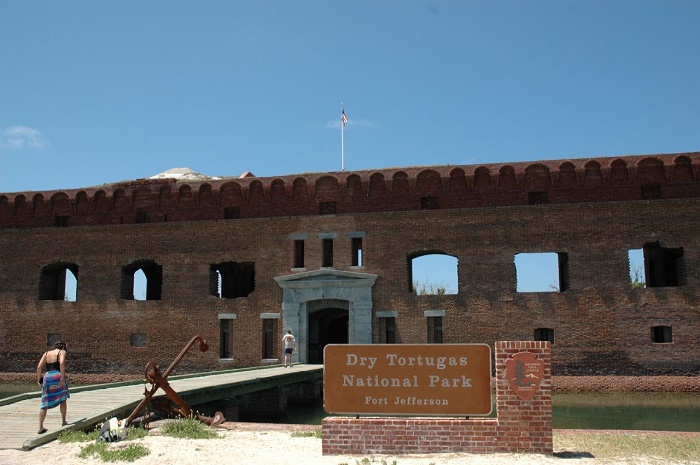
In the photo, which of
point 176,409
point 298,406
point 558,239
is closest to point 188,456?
Answer: point 176,409

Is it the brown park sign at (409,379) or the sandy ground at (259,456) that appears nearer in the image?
the sandy ground at (259,456)

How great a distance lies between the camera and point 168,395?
11617 mm

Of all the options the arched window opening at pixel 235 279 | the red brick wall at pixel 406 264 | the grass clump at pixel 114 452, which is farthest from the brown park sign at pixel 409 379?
the arched window opening at pixel 235 279

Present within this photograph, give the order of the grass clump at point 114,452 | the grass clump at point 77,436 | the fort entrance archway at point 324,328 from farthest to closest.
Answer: the fort entrance archway at point 324,328 → the grass clump at point 77,436 → the grass clump at point 114,452

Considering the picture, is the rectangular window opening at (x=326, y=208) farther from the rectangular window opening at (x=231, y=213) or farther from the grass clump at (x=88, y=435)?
the grass clump at (x=88, y=435)

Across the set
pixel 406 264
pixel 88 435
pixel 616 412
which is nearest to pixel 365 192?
pixel 406 264

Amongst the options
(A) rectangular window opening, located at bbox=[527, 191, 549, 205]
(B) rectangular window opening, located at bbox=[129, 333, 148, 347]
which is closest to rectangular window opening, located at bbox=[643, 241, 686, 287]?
(A) rectangular window opening, located at bbox=[527, 191, 549, 205]

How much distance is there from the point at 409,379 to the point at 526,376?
60.9 inches

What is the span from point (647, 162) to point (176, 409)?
16825mm

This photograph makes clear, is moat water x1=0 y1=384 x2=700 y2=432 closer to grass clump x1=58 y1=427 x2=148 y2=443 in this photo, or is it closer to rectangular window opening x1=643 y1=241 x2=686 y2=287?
rectangular window opening x1=643 y1=241 x2=686 y2=287

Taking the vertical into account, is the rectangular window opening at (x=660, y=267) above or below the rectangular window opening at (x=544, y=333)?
above

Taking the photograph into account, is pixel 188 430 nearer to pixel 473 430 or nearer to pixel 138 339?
pixel 473 430

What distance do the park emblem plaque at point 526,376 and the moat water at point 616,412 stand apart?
5.19 m

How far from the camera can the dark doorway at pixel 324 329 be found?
24.5 meters
